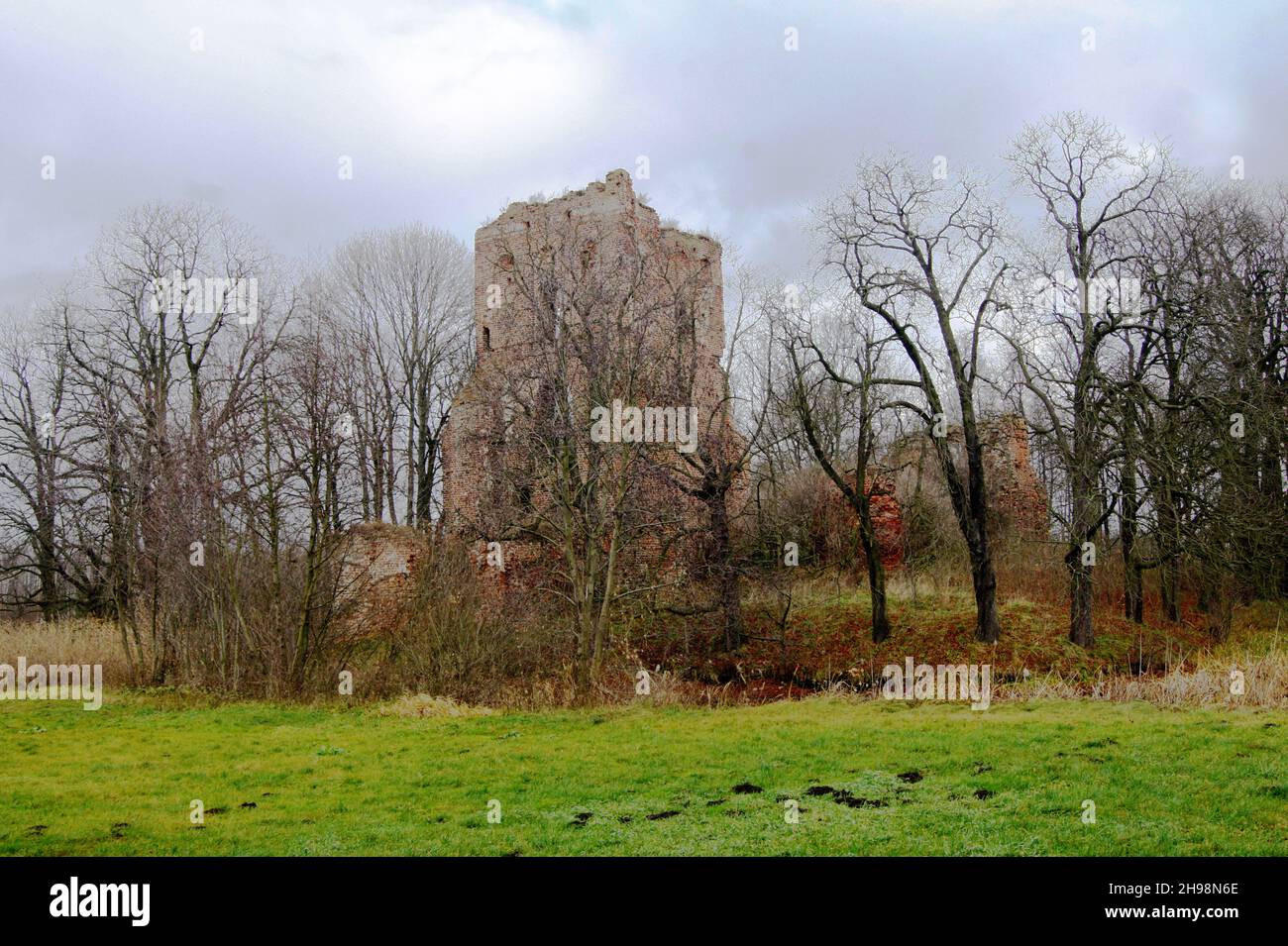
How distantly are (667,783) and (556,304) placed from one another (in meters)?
11.8

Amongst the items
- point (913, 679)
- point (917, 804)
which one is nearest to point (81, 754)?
point (917, 804)

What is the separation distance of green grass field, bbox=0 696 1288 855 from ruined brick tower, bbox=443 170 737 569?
22.0ft

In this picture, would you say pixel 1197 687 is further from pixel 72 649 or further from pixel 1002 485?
pixel 72 649

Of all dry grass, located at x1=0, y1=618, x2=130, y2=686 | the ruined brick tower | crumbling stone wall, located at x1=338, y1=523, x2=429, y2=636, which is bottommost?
dry grass, located at x1=0, y1=618, x2=130, y2=686

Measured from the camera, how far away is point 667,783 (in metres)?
10.9

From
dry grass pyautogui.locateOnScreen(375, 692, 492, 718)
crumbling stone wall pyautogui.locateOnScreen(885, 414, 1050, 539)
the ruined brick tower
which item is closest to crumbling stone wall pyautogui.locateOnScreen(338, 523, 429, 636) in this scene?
the ruined brick tower

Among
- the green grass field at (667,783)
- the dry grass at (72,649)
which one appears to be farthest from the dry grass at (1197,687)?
the dry grass at (72,649)

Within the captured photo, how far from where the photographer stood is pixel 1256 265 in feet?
94.9

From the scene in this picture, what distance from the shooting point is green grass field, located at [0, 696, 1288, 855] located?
27.7 ft

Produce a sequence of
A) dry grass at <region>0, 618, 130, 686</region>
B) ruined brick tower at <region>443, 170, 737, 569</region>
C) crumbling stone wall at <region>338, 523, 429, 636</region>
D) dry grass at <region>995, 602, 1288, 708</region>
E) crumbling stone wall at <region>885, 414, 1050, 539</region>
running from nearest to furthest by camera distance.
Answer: dry grass at <region>995, 602, 1288, 708</region> < ruined brick tower at <region>443, 170, 737, 569</region> < crumbling stone wall at <region>338, 523, 429, 636</region> < dry grass at <region>0, 618, 130, 686</region> < crumbling stone wall at <region>885, 414, 1050, 539</region>

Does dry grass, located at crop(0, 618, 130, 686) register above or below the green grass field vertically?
above

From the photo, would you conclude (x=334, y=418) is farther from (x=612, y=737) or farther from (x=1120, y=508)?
(x=1120, y=508)

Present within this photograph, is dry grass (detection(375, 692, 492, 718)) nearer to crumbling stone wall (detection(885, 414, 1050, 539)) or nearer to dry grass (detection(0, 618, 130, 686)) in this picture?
dry grass (detection(0, 618, 130, 686))

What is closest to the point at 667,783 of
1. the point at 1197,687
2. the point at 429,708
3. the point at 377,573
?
the point at 429,708
